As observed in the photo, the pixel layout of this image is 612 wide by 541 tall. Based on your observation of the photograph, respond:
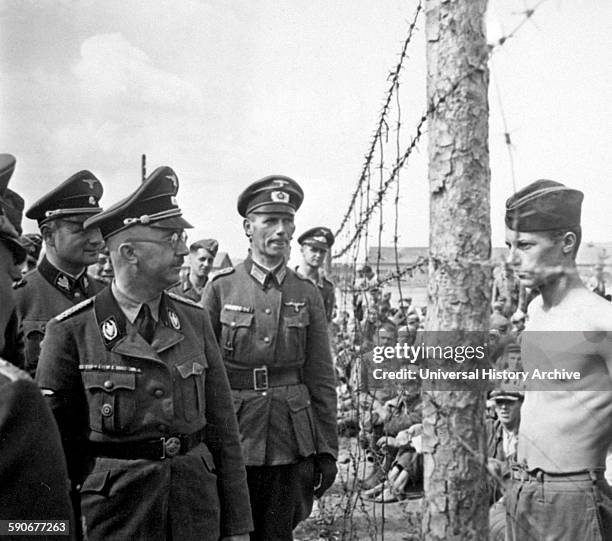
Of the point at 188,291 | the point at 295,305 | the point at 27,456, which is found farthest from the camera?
the point at 188,291

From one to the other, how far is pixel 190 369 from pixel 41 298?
155 cm

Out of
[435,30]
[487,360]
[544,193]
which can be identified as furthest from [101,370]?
[544,193]

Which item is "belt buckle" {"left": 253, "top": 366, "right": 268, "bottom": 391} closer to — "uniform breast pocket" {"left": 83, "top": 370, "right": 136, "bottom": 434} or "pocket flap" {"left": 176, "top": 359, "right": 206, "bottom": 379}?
"pocket flap" {"left": 176, "top": 359, "right": 206, "bottom": 379}

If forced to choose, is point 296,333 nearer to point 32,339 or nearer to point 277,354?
point 277,354

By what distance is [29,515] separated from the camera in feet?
3.92

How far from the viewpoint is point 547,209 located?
104 inches

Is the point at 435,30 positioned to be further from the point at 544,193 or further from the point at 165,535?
the point at 165,535

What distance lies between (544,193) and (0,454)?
2194mm

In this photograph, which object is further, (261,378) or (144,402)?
(261,378)

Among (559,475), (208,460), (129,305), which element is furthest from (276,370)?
(559,475)

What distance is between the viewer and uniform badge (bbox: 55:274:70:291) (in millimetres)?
3863

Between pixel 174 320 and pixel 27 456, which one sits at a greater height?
pixel 174 320

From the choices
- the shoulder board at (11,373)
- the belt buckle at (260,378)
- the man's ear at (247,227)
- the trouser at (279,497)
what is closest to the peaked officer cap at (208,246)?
the man's ear at (247,227)

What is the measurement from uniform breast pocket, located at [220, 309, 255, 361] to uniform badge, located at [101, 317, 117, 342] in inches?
48.7
